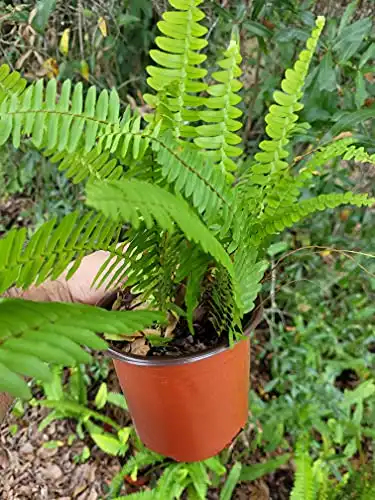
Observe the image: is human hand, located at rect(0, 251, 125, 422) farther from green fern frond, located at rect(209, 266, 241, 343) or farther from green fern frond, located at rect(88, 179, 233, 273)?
green fern frond, located at rect(88, 179, 233, 273)

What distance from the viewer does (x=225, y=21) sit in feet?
3.75

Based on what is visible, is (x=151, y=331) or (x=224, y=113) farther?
(x=151, y=331)

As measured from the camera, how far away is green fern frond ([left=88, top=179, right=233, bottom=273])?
43 centimetres

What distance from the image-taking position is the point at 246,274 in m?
0.71

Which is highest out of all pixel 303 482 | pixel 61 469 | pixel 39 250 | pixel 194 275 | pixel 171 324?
pixel 39 250

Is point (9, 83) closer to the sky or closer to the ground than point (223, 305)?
closer to the sky

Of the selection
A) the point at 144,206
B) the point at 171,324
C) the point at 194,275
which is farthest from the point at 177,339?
the point at 144,206

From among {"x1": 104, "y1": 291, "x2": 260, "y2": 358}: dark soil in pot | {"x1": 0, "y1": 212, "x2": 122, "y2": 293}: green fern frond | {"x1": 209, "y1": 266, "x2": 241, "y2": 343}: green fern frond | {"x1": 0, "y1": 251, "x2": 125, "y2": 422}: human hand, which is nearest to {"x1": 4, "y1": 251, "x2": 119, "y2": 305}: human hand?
{"x1": 0, "y1": 251, "x2": 125, "y2": 422}: human hand

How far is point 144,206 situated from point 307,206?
29cm

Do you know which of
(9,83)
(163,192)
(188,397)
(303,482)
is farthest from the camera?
(303,482)

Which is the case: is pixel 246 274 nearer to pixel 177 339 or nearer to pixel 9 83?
pixel 177 339

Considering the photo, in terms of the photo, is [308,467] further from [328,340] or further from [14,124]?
[14,124]

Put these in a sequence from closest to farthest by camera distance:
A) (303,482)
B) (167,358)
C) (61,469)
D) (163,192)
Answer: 1. (163,192)
2. (167,358)
3. (303,482)
4. (61,469)

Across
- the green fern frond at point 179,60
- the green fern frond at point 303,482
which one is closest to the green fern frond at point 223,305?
the green fern frond at point 179,60
